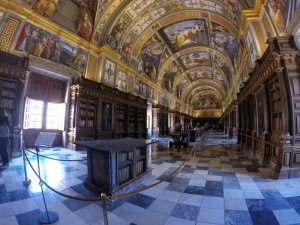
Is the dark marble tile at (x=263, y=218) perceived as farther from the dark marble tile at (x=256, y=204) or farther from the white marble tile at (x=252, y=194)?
the white marble tile at (x=252, y=194)

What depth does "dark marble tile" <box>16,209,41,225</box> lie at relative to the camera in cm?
216

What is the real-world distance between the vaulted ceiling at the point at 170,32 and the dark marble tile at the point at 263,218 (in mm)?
7225

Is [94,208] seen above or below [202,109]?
below

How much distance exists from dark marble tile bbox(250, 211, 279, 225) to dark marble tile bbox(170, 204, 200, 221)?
780 millimetres

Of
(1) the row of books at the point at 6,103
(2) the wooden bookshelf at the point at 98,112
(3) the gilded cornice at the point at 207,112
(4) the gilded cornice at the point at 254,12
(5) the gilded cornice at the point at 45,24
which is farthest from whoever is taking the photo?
(3) the gilded cornice at the point at 207,112

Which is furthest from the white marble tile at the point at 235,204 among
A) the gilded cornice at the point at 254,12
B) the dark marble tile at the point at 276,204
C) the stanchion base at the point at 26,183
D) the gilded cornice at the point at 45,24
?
the gilded cornice at the point at 45,24

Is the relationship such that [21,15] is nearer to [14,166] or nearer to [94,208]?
[14,166]

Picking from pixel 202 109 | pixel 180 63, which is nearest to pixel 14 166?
pixel 180 63

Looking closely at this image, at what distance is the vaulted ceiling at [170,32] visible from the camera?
9344 mm

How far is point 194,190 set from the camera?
327cm

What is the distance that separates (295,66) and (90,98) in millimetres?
8687

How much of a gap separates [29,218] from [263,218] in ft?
11.0

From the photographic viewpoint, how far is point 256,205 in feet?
8.67

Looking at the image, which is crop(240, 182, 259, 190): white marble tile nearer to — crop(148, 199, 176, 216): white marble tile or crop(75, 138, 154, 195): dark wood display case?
crop(148, 199, 176, 216): white marble tile
